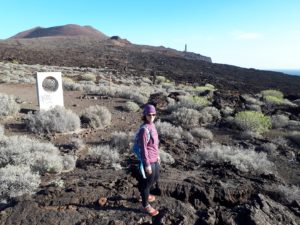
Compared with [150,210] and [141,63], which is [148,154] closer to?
[150,210]

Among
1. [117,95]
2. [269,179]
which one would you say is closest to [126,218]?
[269,179]

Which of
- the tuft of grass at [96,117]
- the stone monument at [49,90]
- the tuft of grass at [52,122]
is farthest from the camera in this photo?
the stone monument at [49,90]

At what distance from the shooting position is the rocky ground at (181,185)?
5055 mm

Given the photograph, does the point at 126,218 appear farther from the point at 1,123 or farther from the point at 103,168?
the point at 1,123

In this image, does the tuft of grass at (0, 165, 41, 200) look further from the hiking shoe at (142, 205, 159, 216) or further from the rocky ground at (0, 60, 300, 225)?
the hiking shoe at (142, 205, 159, 216)

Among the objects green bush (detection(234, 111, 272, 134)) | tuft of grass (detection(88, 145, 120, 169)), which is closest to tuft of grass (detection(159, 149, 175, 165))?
tuft of grass (detection(88, 145, 120, 169))

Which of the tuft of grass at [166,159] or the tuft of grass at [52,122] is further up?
the tuft of grass at [52,122]

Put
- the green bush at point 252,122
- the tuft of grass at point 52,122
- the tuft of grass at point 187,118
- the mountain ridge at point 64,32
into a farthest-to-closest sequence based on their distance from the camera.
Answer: the mountain ridge at point 64,32 < the tuft of grass at point 187,118 < the green bush at point 252,122 < the tuft of grass at point 52,122

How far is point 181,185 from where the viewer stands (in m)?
6.07

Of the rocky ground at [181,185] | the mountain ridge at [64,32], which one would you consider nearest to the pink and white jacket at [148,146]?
the rocky ground at [181,185]

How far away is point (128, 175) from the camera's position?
264 inches

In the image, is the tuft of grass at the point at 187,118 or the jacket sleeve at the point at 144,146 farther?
the tuft of grass at the point at 187,118

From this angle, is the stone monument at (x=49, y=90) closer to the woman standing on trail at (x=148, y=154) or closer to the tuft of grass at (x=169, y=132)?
the tuft of grass at (x=169, y=132)

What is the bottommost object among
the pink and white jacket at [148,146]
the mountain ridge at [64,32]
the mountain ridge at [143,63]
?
the mountain ridge at [143,63]
